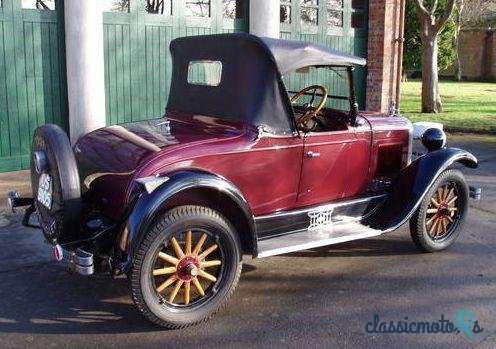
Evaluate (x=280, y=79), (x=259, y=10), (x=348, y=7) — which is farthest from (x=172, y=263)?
(x=348, y=7)

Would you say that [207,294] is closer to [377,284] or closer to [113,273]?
[113,273]

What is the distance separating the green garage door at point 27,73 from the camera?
24.6 ft

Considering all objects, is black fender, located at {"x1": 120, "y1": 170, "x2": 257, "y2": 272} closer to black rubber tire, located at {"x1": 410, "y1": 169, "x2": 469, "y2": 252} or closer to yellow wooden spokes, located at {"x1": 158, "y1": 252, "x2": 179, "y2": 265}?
yellow wooden spokes, located at {"x1": 158, "y1": 252, "x2": 179, "y2": 265}

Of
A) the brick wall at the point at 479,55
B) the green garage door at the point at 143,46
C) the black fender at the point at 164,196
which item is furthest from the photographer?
the brick wall at the point at 479,55

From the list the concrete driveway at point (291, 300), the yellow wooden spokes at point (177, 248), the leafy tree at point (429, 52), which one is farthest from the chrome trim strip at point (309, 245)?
the leafy tree at point (429, 52)

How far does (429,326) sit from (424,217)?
4.39 feet

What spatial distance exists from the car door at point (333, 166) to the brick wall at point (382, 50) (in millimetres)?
7583

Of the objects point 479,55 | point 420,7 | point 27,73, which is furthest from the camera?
point 479,55

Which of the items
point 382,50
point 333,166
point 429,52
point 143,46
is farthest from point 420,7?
point 333,166

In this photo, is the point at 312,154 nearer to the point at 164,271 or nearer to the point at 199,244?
the point at 199,244

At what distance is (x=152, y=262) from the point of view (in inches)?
137

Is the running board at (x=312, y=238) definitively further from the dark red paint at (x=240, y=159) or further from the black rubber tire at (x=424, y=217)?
the black rubber tire at (x=424, y=217)

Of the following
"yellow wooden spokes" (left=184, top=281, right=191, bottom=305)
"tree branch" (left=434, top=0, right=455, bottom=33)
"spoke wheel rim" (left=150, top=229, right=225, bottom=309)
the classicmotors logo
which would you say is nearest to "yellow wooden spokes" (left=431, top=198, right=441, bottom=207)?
the classicmotors logo

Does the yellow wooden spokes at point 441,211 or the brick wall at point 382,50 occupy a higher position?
the brick wall at point 382,50
